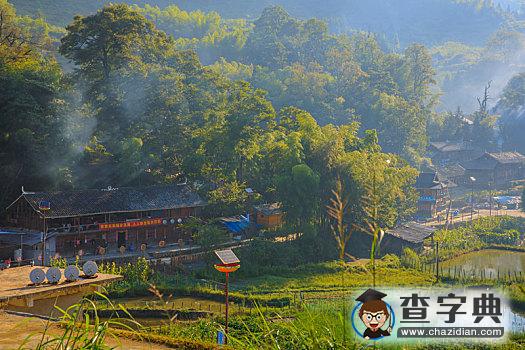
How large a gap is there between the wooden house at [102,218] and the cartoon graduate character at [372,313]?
2051 cm

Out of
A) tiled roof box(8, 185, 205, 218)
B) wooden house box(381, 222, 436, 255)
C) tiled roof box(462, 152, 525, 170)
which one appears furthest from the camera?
tiled roof box(462, 152, 525, 170)

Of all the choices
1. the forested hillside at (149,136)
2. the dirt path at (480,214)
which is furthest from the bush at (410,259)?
the dirt path at (480,214)

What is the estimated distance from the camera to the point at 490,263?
92.3 feet

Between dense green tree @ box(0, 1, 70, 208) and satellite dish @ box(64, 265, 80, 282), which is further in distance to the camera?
dense green tree @ box(0, 1, 70, 208)

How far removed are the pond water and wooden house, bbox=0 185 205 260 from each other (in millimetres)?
12674

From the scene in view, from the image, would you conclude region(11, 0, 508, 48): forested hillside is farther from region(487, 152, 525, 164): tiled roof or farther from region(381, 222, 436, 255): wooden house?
region(381, 222, 436, 255): wooden house

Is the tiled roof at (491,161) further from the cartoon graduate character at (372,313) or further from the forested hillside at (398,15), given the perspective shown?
the forested hillside at (398,15)

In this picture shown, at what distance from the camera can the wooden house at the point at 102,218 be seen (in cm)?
2409

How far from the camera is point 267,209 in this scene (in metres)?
30.6

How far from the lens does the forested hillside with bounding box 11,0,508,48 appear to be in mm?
125188

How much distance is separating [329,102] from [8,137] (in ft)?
106

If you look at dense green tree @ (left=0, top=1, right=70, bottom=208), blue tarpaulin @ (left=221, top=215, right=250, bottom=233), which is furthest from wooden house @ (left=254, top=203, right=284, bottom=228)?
dense green tree @ (left=0, top=1, right=70, bottom=208)

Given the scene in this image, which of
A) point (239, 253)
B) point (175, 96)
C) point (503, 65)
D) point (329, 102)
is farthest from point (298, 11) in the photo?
A: point (239, 253)

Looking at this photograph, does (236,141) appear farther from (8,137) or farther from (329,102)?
(329,102)
